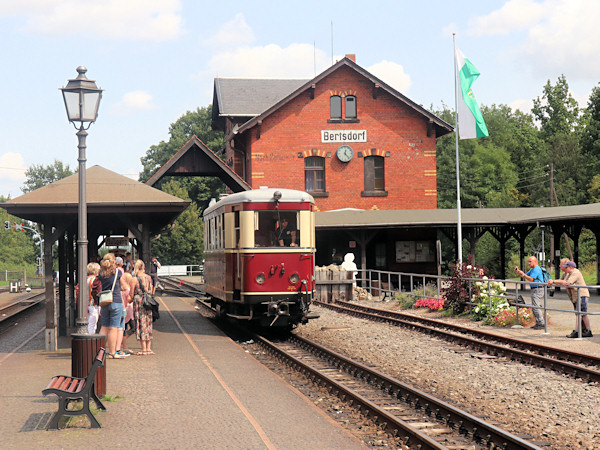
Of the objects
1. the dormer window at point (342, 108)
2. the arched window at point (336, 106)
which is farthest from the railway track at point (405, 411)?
the arched window at point (336, 106)

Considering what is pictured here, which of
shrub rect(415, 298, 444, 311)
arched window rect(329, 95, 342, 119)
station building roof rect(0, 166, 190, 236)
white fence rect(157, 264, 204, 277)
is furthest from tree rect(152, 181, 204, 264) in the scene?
station building roof rect(0, 166, 190, 236)

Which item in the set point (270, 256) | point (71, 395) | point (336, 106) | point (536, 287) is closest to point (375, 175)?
point (336, 106)

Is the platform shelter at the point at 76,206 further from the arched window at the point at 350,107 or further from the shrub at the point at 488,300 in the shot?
the arched window at the point at 350,107

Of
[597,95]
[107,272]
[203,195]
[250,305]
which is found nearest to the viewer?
[107,272]

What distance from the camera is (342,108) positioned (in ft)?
119

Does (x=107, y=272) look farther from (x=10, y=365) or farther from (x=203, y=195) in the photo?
(x=203, y=195)

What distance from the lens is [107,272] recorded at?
11.9 m

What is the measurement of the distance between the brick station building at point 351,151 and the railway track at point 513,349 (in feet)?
50.6

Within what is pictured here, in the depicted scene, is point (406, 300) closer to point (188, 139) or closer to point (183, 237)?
point (183, 237)

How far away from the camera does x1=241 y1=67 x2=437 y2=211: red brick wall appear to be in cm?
3559

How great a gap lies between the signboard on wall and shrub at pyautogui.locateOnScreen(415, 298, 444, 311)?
37.8ft

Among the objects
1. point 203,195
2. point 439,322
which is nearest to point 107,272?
point 439,322

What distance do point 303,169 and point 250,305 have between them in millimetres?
20481

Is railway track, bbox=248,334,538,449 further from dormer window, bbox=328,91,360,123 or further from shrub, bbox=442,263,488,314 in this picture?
dormer window, bbox=328,91,360,123
